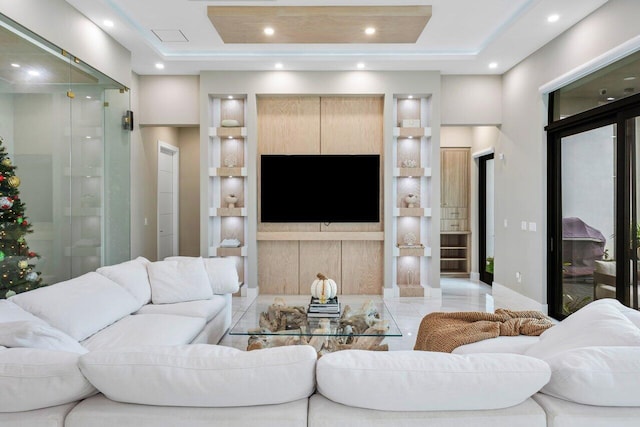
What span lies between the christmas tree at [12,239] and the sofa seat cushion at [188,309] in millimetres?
864

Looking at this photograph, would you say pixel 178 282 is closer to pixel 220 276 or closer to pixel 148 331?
pixel 220 276

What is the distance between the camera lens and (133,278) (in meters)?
3.41

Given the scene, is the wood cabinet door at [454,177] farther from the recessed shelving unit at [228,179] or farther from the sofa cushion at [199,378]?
the sofa cushion at [199,378]

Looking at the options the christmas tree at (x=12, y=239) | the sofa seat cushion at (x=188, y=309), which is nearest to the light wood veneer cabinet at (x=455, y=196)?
the sofa seat cushion at (x=188, y=309)

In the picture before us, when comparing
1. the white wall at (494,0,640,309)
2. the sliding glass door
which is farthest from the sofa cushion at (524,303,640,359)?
the white wall at (494,0,640,309)

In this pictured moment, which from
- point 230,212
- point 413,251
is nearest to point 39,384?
point 230,212

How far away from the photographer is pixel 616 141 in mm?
3812

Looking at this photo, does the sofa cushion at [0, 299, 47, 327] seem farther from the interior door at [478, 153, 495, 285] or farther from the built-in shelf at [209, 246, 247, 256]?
the interior door at [478, 153, 495, 285]

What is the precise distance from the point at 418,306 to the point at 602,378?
13.8ft

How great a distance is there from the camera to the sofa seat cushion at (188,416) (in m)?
1.25

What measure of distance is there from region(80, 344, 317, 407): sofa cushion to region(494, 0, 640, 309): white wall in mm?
4015

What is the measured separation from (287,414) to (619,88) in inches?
159

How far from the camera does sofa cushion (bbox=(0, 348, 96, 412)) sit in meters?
1.27

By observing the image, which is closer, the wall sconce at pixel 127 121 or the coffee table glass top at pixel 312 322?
the coffee table glass top at pixel 312 322
